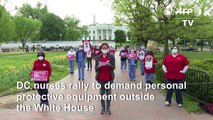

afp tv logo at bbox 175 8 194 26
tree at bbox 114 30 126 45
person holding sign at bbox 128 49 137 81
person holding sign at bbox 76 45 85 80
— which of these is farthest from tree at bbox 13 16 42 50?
person holding sign at bbox 128 49 137 81

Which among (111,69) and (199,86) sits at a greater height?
(111,69)

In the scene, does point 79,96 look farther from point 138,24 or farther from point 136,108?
point 138,24

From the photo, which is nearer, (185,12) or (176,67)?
(176,67)

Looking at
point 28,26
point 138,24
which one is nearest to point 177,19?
point 138,24

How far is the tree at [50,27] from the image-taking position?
88.8 m

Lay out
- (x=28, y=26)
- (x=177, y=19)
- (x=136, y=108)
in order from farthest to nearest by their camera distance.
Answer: (x=28, y=26)
(x=177, y=19)
(x=136, y=108)

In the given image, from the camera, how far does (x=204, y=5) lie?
18938 mm

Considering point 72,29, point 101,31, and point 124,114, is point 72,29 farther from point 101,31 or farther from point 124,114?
point 124,114

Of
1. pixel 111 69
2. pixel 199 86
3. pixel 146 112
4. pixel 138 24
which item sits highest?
pixel 138 24

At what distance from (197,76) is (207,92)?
1.03m

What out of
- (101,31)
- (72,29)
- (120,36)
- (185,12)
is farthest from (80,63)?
(101,31)

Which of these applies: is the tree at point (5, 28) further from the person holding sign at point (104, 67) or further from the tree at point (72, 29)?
the person holding sign at point (104, 67)

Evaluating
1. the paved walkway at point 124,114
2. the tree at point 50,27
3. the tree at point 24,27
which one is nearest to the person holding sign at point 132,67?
the paved walkway at point 124,114

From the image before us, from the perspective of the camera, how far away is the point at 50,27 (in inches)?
3504
